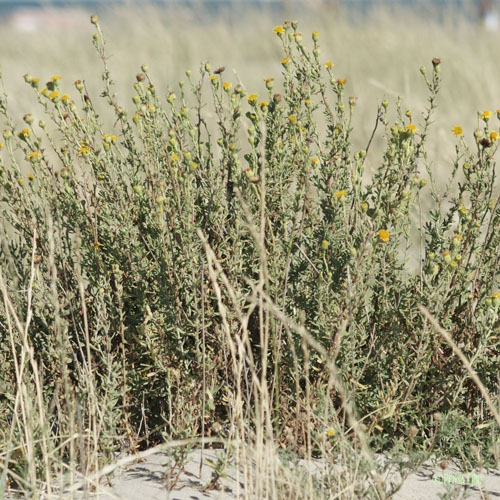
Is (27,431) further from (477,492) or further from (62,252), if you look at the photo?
(477,492)

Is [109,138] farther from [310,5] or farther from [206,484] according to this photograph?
[310,5]

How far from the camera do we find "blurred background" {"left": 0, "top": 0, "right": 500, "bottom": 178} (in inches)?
282

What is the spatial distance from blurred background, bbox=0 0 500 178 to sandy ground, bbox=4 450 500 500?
3.76m

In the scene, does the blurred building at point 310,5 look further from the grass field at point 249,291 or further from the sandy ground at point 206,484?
the sandy ground at point 206,484

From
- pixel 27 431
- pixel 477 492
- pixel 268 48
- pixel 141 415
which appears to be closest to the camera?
pixel 27 431

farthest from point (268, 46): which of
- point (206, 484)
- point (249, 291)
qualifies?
point (206, 484)

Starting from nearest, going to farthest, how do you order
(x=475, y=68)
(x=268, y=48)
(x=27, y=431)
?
(x=27, y=431) → (x=475, y=68) → (x=268, y=48)

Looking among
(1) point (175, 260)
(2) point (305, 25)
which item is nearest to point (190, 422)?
(1) point (175, 260)

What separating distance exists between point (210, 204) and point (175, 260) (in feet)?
0.74

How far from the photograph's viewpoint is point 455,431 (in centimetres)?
223

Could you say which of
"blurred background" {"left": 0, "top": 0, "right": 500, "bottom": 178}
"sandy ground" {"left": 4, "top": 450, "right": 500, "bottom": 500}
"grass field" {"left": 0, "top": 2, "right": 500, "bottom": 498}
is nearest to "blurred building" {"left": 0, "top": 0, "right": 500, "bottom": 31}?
"blurred background" {"left": 0, "top": 0, "right": 500, "bottom": 178}

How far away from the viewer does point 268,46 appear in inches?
413

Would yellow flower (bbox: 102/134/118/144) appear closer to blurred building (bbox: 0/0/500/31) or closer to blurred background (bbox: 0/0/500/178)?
blurred background (bbox: 0/0/500/178)

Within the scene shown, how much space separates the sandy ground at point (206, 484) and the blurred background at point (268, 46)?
12.3ft
